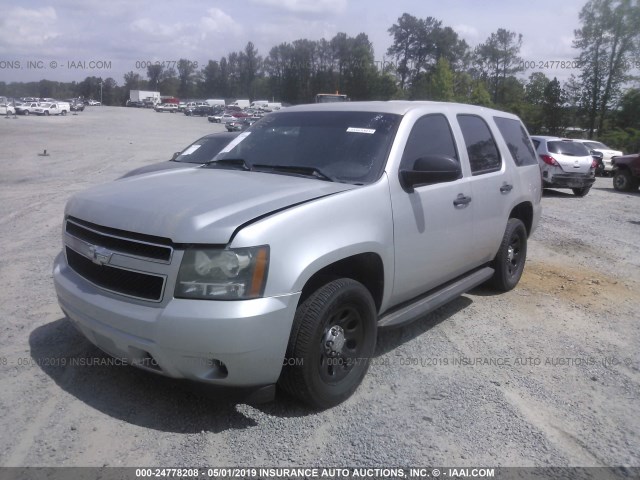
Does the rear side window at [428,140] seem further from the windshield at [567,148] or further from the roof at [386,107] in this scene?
the windshield at [567,148]

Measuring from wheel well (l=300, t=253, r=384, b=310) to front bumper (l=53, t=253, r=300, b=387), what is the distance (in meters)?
0.37

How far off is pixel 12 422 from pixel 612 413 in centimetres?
373

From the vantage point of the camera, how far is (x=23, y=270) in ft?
20.6

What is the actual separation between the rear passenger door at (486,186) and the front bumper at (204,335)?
245cm

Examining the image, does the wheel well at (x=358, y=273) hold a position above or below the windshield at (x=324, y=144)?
below

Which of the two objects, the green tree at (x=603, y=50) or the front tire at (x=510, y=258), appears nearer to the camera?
the front tire at (x=510, y=258)

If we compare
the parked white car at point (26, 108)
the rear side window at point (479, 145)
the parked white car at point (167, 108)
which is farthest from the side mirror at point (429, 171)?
the parked white car at point (167, 108)

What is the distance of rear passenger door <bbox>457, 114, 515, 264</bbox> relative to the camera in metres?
5.02

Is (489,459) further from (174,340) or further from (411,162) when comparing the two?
(411,162)

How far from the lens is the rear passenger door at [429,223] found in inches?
159

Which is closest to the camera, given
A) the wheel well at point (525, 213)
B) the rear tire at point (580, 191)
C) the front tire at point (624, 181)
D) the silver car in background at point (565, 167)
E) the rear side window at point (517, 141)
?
the rear side window at point (517, 141)

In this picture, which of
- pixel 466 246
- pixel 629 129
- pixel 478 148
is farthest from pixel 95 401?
pixel 629 129

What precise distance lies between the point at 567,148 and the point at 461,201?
13.0 m

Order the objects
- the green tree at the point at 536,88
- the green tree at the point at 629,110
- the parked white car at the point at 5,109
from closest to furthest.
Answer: the green tree at the point at 629,110 → the green tree at the point at 536,88 → the parked white car at the point at 5,109
